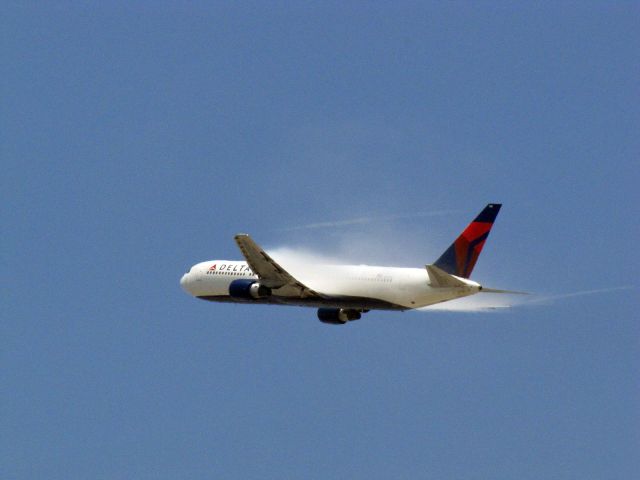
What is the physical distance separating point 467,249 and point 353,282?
752 cm

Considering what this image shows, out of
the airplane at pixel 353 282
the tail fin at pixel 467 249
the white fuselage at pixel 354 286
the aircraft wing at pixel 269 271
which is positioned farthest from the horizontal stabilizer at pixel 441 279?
the aircraft wing at pixel 269 271

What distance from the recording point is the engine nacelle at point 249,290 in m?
102

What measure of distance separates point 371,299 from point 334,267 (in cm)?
420

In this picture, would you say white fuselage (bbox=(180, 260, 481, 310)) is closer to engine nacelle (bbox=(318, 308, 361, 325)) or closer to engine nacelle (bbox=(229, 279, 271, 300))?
engine nacelle (bbox=(229, 279, 271, 300))

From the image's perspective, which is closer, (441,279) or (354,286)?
(441,279)

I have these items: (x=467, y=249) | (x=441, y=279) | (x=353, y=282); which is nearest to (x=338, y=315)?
(x=353, y=282)

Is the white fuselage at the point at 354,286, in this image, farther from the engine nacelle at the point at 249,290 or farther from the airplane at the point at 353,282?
the engine nacelle at the point at 249,290

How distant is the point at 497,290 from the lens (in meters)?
96.1

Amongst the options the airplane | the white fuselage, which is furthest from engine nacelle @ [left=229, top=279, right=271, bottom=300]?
the white fuselage

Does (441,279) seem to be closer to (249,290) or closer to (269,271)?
(269,271)

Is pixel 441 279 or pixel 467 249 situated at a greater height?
pixel 467 249

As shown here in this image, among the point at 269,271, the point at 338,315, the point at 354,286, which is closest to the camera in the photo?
the point at 354,286

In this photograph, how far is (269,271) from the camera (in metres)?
102

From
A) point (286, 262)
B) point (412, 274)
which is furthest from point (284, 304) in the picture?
point (412, 274)
